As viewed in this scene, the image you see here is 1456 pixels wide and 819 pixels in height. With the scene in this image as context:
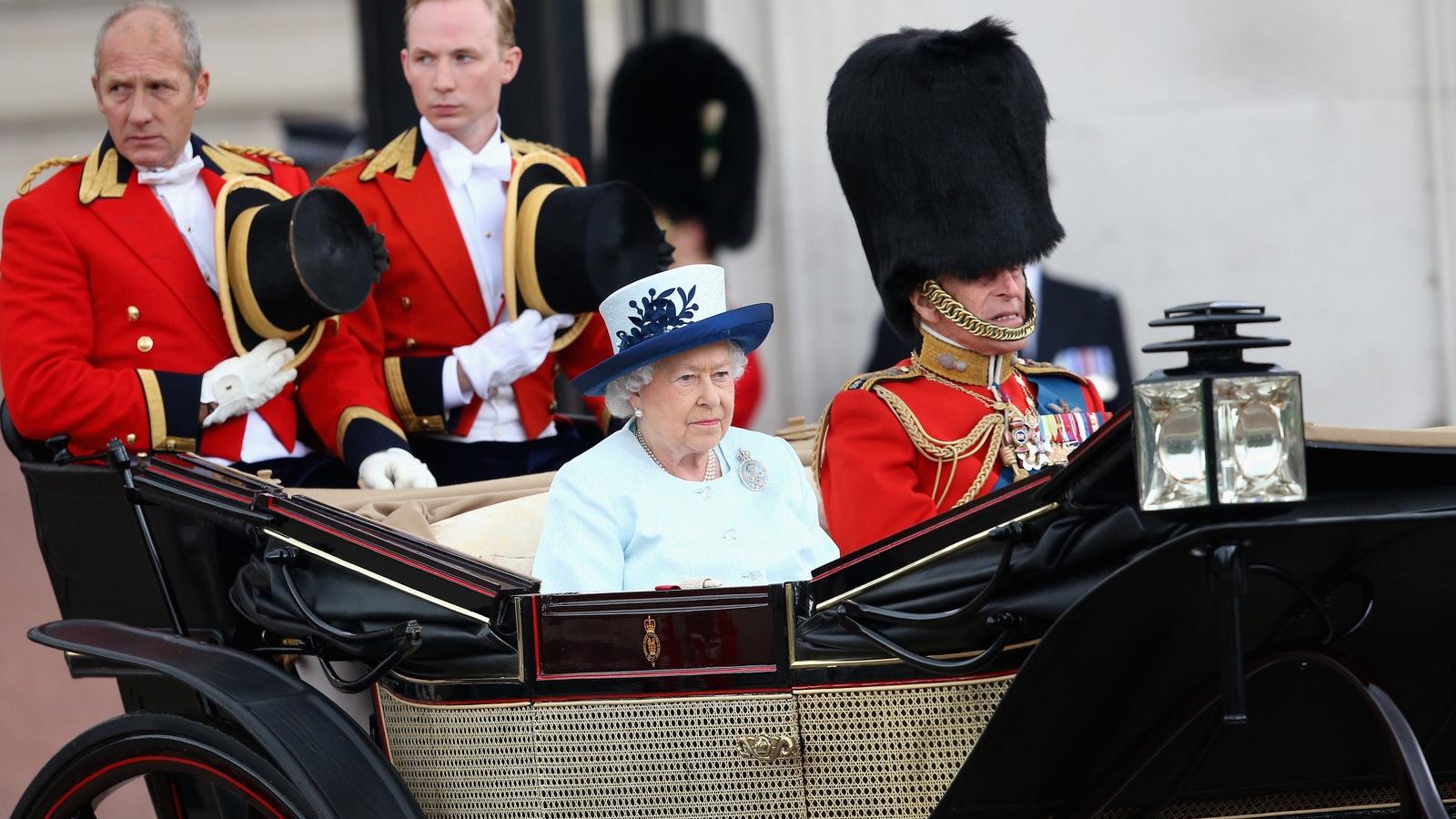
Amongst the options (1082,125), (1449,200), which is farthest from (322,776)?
(1449,200)

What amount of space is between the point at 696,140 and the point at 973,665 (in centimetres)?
429

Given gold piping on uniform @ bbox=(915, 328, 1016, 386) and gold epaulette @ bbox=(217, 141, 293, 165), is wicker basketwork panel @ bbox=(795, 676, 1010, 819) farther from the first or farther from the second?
gold epaulette @ bbox=(217, 141, 293, 165)

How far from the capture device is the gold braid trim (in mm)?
2930

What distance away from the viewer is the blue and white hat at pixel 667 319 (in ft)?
9.18

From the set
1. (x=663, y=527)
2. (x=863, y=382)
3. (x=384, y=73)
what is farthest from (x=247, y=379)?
(x=384, y=73)

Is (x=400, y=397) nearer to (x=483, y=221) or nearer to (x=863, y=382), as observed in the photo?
(x=483, y=221)

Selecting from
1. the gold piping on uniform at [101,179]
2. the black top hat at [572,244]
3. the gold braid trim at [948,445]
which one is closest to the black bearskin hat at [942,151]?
the gold braid trim at [948,445]

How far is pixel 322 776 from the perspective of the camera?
2.65 metres

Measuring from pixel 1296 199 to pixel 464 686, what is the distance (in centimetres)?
452

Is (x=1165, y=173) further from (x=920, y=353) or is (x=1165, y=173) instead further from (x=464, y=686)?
(x=464, y=686)

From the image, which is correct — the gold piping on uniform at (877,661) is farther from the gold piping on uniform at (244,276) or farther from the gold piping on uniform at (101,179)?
the gold piping on uniform at (101,179)

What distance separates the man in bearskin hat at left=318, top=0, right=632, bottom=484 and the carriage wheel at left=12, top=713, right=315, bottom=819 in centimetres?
91

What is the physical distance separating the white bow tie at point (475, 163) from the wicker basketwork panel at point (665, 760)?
4.65 feet

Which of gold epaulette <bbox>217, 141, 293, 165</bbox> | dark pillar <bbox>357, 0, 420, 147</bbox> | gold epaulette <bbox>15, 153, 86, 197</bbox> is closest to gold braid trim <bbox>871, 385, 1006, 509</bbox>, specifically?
gold epaulette <bbox>217, 141, 293, 165</bbox>
